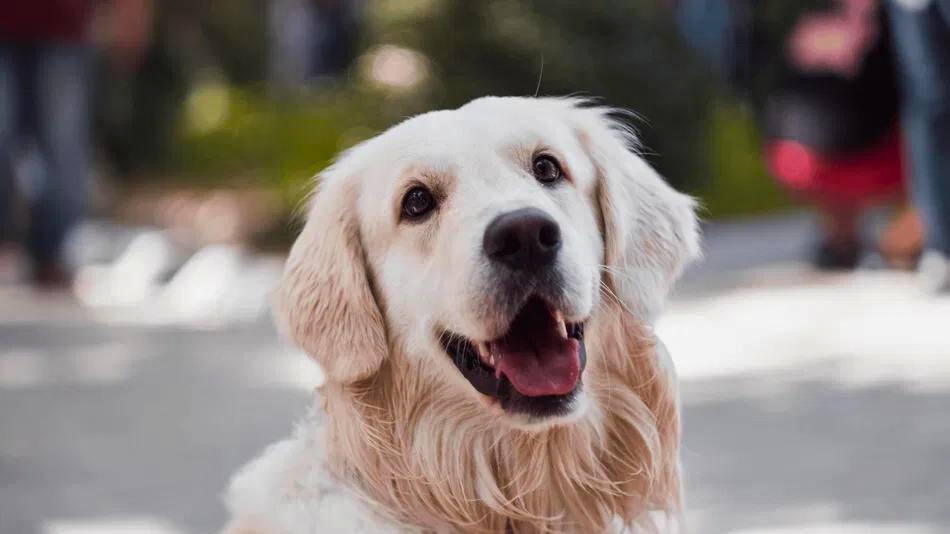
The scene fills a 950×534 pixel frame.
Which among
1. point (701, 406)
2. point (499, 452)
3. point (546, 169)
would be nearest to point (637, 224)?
point (546, 169)

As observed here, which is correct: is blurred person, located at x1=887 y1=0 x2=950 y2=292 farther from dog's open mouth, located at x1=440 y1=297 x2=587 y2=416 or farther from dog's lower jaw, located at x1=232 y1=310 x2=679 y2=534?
dog's open mouth, located at x1=440 y1=297 x2=587 y2=416

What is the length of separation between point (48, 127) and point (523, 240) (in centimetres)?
721

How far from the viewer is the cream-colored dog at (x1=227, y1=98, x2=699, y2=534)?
3.26 meters

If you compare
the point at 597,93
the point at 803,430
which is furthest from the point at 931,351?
the point at 597,93

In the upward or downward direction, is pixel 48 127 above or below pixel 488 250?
below

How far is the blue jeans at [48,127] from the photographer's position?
31.0 feet

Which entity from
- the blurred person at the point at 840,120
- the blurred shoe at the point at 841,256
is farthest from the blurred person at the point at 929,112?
the blurred shoe at the point at 841,256

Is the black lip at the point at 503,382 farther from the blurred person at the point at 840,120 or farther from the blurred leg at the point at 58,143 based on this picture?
the blurred leg at the point at 58,143

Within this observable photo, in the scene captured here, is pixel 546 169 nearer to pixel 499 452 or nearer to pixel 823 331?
pixel 499 452

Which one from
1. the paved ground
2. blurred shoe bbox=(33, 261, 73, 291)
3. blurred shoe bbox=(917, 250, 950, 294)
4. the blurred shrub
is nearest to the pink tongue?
the paved ground

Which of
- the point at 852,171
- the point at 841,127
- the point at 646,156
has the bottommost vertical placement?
the point at 852,171

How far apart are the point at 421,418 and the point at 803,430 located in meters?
3.04

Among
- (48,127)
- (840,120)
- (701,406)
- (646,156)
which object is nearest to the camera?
(701,406)

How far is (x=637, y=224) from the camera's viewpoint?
11.7ft
